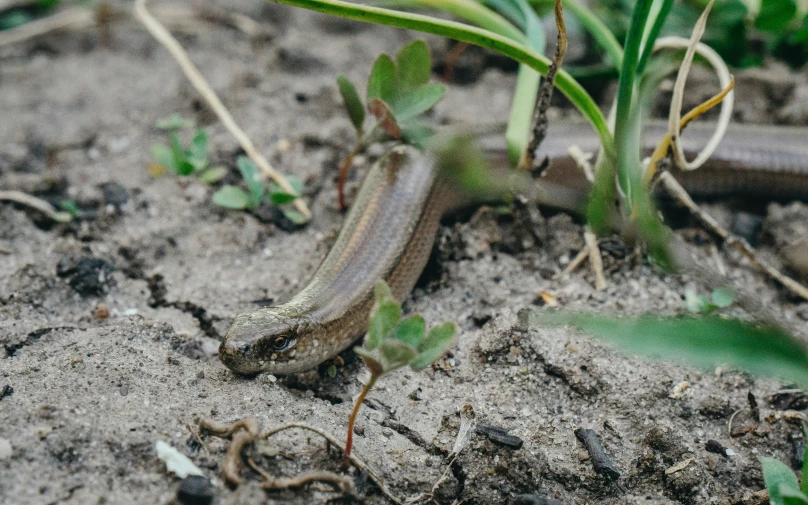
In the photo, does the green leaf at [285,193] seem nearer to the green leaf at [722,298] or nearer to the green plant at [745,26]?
the green leaf at [722,298]

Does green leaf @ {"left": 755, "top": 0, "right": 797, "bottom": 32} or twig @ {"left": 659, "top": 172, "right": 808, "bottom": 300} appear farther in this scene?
green leaf @ {"left": 755, "top": 0, "right": 797, "bottom": 32}

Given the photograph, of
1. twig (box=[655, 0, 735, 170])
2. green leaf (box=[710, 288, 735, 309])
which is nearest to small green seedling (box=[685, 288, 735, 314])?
green leaf (box=[710, 288, 735, 309])

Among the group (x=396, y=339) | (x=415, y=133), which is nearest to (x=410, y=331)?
(x=396, y=339)

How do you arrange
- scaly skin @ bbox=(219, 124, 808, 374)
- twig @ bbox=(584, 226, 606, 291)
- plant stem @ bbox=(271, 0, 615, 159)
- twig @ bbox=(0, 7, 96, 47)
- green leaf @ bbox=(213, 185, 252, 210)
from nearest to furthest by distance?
plant stem @ bbox=(271, 0, 615, 159), scaly skin @ bbox=(219, 124, 808, 374), twig @ bbox=(584, 226, 606, 291), green leaf @ bbox=(213, 185, 252, 210), twig @ bbox=(0, 7, 96, 47)

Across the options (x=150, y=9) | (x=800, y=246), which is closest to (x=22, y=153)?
(x=150, y=9)

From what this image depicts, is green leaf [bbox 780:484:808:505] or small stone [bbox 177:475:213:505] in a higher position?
green leaf [bbox 780:484:808:505]

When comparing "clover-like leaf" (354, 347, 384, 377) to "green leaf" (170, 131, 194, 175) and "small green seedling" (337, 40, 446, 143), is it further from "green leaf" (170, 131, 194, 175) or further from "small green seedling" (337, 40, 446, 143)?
"green leaf" (170, 131, 194, 175)

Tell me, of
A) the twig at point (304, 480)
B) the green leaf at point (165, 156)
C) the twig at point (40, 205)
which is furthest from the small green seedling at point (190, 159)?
the twig at point (304, 480)

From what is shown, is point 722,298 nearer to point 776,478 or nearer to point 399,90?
point 776,478
